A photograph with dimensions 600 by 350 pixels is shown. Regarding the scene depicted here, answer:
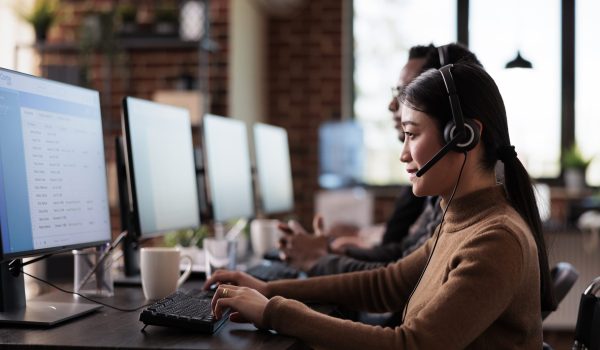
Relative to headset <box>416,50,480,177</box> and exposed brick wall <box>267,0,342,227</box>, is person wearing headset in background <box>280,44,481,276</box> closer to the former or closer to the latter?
headset <box>416,50,480,177</box>

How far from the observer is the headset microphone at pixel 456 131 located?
1.23 metres

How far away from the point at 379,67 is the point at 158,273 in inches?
169

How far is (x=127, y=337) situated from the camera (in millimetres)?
1164

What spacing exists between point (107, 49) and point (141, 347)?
366 cm

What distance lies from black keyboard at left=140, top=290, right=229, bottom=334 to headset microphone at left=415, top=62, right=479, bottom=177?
1.53 ft

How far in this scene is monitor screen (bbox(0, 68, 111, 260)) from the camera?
127cm

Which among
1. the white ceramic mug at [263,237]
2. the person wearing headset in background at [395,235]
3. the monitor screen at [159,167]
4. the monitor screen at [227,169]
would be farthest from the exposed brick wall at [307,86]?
the monitor screen at [159,167]

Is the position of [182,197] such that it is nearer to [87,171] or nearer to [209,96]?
[87,171]

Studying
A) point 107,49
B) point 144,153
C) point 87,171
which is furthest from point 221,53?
point 87,171

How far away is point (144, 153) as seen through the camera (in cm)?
184

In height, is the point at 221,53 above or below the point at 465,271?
above

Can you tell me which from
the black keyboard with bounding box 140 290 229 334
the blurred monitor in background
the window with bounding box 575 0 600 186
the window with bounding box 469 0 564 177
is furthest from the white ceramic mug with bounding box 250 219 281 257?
the window with bounding box 575 0 600 186

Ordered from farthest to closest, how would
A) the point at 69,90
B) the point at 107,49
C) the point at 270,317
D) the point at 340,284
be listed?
the point at 107,49 → the point at 340,284 → the point at 69,90 → the point at 270,317

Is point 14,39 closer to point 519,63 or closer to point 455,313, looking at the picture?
point 519,63
